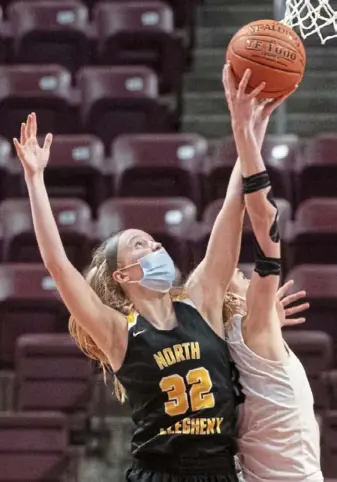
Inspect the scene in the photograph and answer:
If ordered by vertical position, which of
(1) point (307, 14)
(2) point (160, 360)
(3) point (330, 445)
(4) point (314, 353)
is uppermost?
(1) point (307, 14)

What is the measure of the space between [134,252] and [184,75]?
11.3ft

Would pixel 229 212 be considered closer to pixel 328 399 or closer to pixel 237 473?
pixel 237 473

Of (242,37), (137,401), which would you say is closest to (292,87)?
(242,37)

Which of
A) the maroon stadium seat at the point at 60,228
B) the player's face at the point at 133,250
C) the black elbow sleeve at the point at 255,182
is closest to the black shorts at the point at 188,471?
the player's face at the point at 133,250

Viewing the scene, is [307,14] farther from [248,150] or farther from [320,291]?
[248,150]

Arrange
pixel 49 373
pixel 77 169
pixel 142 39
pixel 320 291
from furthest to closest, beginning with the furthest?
pixel 142 39 < pixel 77 169 < pixel 320 291 < pixel 49 373

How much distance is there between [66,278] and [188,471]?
19.5 inches

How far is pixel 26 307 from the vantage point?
4.07 metres

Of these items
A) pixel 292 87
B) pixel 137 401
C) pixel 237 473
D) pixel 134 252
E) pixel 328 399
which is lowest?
pixel 328 399

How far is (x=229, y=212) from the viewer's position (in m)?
2.24

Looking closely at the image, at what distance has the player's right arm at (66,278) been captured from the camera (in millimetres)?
2162

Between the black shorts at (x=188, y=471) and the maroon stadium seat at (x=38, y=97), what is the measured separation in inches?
123

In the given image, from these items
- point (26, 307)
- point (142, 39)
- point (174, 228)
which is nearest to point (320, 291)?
point (174, 228)

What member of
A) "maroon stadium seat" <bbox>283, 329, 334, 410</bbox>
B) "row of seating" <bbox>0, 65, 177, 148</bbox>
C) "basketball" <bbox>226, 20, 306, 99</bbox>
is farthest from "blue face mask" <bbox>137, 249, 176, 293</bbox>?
"row of seating" <bbox>0, 65, 177, 148</bbox>
